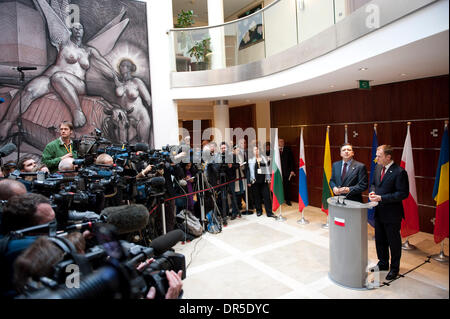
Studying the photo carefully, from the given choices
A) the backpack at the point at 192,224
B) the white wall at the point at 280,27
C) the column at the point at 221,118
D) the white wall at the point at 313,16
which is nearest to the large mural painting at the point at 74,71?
the column at the point at 221,118

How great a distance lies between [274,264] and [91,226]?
3353 mm

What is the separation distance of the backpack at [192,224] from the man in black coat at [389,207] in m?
3.23

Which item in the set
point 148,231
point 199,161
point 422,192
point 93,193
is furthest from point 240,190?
point 93,193

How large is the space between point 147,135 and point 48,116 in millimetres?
2434

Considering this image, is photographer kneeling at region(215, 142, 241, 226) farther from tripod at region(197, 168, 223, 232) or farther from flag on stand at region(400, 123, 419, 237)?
flag on stand at region(400, 123, 419, 237)

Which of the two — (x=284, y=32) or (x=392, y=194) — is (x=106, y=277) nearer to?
(x=392, y=194)

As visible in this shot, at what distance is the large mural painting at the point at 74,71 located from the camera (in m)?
6.39

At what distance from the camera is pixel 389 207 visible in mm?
3824

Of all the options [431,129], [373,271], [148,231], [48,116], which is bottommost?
[373,271]

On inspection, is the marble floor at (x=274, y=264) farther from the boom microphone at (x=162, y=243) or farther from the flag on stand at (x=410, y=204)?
the boom microphone at (x=162, y=243)

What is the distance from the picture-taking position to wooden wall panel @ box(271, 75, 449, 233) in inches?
218

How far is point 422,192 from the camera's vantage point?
18.7 ft

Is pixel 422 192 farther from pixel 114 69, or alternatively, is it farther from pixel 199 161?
pixel 114 69

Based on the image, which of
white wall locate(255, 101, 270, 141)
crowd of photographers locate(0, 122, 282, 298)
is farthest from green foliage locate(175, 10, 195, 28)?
crowd of photographers locate(0, 122, 282, 298)
